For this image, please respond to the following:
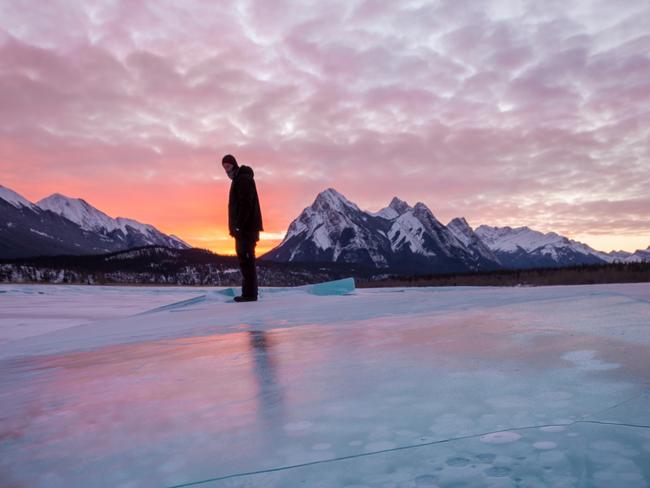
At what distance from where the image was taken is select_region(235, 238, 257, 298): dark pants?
25.1 feet

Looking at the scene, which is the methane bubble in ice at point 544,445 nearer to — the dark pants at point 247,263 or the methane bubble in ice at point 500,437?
the methane bubble in ice at point 500,437

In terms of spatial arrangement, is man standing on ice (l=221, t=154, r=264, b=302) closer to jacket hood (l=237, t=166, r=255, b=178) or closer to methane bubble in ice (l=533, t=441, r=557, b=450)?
jacket hood (l=237, t=166, r=255, b=178)

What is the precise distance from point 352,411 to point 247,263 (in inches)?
250

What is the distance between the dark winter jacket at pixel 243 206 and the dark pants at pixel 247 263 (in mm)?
121

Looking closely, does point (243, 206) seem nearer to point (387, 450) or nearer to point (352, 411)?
point (352, 411)

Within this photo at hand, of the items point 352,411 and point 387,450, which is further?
point 352,411

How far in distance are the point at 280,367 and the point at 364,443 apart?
3.71 feet

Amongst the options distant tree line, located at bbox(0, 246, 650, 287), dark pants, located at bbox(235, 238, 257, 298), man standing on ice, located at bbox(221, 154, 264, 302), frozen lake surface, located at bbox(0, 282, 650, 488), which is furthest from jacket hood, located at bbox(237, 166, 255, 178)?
distant tree line, located at bbox(0, 246, 650, 287)

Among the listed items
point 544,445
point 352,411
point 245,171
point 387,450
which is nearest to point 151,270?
point 245,171

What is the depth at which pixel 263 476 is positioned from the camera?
1099 millimetres

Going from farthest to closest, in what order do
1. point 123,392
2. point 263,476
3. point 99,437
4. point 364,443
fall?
1. point 123,392
2. point 99,437
3. point 364,443
4. point 263,476

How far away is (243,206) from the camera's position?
24.7 feet

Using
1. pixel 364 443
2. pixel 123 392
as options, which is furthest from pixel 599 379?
pixel 123 392

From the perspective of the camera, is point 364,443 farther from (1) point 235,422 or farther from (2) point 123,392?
(2) point 123,392
